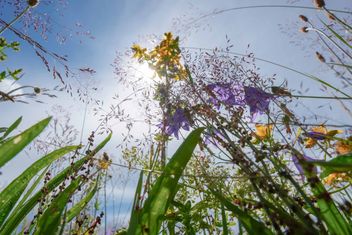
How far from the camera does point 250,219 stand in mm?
795

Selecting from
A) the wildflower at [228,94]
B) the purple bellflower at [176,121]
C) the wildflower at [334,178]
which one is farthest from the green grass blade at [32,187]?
the wildflower at [334,178]

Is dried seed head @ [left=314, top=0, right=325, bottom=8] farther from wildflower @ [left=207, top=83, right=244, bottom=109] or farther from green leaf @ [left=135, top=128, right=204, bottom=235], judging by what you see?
green leaf @ [left=135, top=128, right=204, bottom=235]

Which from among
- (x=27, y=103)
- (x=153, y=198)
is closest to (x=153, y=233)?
(x=153, y=198)

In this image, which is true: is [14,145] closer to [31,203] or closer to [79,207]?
[31,203]

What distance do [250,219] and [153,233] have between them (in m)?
0.33

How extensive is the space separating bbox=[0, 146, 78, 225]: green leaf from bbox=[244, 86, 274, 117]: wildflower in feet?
2.62

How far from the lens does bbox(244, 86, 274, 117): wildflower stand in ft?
4.11

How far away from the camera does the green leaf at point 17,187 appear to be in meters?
1.38

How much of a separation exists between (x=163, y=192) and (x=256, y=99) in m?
0.49

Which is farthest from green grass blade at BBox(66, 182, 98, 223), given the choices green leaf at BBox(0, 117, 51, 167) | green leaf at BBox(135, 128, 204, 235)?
green leaf at BBox(135, 128, 204, 235)

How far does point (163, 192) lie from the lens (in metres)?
1.04

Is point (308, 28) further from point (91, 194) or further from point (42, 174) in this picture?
point (42, 174)

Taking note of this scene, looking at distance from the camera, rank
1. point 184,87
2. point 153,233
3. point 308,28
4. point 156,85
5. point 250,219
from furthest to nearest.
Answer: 1. point 308,28
2. point 156,85
3. point 184,87
4. point 153,233
5. point 250,219

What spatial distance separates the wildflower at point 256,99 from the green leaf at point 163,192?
334 mm
